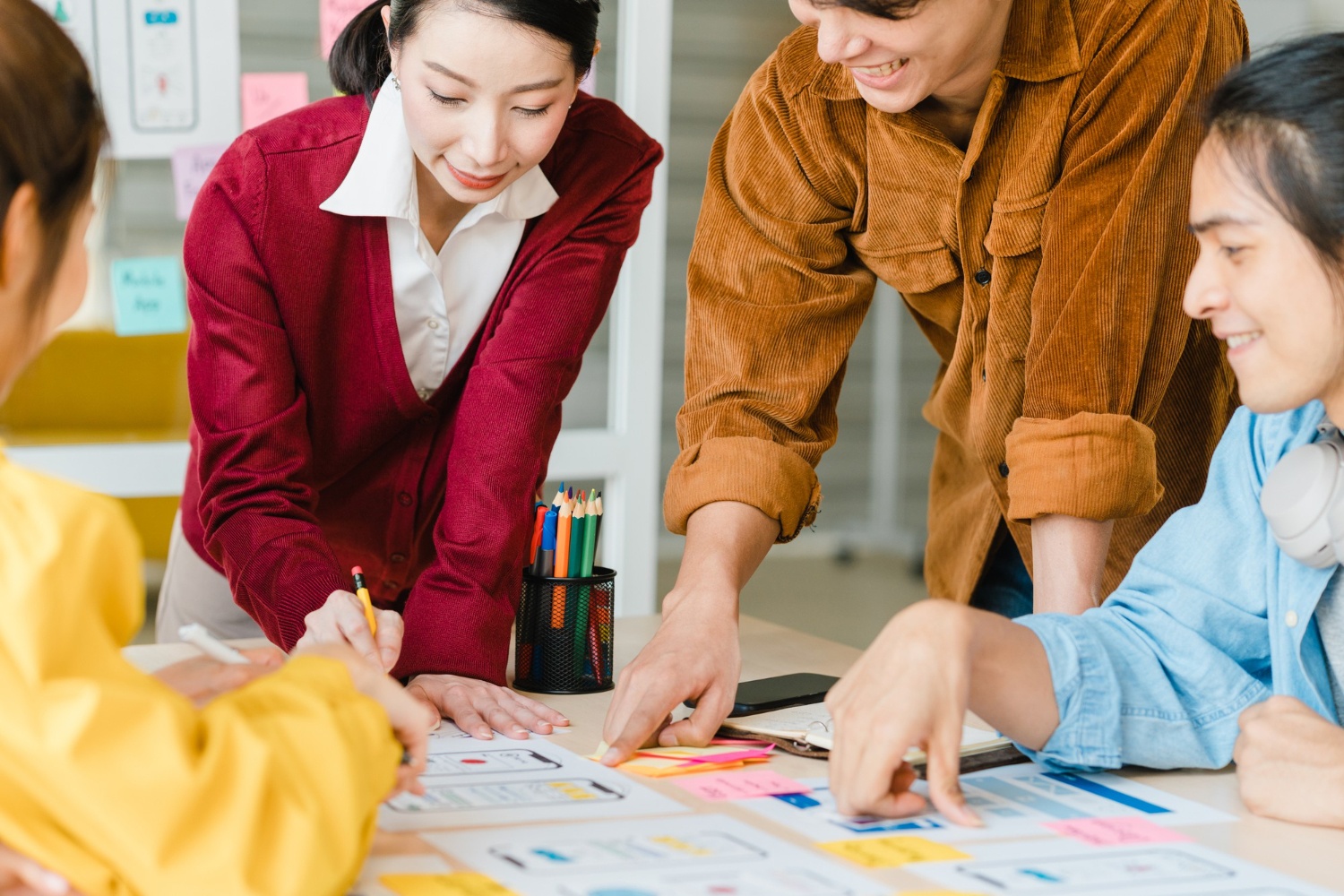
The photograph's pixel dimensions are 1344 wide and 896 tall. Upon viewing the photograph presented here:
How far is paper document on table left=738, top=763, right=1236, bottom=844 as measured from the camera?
3.15ft

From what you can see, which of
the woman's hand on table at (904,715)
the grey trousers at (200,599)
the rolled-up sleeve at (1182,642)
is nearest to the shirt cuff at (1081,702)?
the rolled-up sleeve at (1182,642)

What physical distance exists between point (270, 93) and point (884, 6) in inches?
56.0

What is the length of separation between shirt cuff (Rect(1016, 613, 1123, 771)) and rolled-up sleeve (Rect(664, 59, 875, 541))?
378 millimetres

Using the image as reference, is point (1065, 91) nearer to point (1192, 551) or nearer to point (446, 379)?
point (1192, 551)

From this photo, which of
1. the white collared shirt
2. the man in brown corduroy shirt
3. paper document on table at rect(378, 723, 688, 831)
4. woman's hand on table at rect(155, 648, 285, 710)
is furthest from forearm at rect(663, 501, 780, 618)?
woman's hand on table at rect(155, 648, 285, 710)

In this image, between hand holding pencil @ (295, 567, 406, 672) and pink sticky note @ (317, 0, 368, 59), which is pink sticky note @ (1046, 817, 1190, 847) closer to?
hand holding pencil @ (295, 567, 406, 672)

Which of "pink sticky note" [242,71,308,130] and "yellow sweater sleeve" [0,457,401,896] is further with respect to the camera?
"pink sticky note" [242,71,308,130]

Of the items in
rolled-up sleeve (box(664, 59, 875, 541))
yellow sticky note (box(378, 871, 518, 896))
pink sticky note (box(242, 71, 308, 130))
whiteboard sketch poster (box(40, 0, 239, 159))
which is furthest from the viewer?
pink sticky note (box(242, 71, 308, 130))

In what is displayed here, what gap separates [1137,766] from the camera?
115 centimetres

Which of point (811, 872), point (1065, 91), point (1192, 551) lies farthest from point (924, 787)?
point (1065, 91)

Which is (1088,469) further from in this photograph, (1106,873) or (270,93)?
(270,93)

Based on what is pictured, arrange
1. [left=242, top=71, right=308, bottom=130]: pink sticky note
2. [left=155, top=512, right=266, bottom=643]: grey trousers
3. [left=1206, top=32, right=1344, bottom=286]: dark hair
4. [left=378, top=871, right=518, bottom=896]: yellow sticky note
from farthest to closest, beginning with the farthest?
[left=242, top=71, right=308, bottom=130]: pink sticky note, [left=155, top=512, right=266, bottom=643]: grey trousers, [left=1206, top=32, right=1344, bottom=286]: dark hair, [left=378, top=871, right=518, bottom=896]: yellow sticky note

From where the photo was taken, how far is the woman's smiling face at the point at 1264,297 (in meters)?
1.06

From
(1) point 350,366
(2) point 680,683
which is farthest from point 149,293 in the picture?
(2) point 680,683
